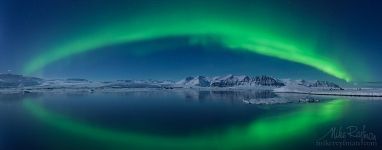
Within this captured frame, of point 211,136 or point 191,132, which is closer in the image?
point 211,136

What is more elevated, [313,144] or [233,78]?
[233,78]

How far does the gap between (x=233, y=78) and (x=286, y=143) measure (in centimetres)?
18585

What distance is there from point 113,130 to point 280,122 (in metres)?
8.08

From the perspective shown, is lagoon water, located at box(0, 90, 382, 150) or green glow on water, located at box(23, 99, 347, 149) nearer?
lagoon water, located at box(0, 90, 382, 150)

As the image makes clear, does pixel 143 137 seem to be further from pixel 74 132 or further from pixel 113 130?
pixel 74 132

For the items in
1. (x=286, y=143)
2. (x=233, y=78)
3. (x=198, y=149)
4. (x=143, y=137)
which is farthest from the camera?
(x=233, y=78)

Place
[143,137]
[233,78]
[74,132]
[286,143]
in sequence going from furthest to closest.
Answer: [233,78] → [74,132] → [143,137] → [286,143]

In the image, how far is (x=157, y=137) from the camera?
549 inches

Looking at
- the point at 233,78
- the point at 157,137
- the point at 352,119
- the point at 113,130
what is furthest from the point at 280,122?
the point at 233,78

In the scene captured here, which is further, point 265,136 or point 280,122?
point 280,122

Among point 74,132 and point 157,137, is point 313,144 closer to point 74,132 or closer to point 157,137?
point 157,137

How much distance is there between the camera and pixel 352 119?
1839 centimetres

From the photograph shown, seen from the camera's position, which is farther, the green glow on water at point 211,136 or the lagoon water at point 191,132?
the green glow on water at point 211,136

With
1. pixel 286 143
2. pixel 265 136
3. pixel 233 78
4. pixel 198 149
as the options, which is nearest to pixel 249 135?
pixel 265 136
